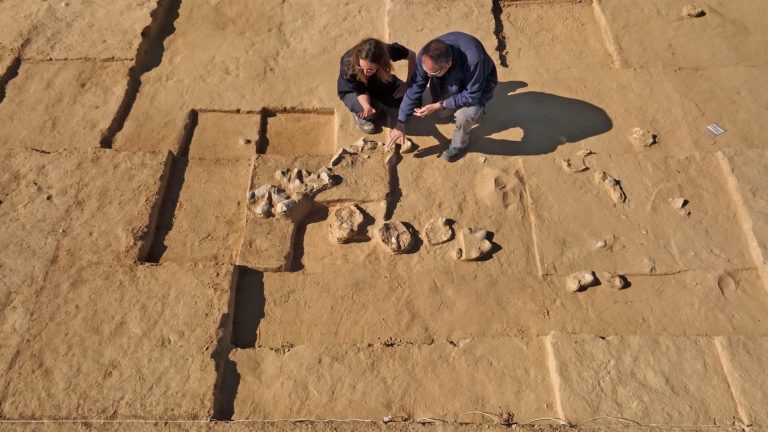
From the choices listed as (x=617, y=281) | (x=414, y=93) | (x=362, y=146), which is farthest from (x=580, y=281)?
(x=362, y=146)

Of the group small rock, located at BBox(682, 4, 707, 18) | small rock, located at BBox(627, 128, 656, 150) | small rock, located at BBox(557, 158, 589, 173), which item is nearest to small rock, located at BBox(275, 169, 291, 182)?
small rock, located at BBox(557, 158, 589, 173)

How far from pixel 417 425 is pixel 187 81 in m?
3.65

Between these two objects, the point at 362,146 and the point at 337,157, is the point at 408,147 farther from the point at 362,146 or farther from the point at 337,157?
the point at 337,157

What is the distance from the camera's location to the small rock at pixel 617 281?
3334mm

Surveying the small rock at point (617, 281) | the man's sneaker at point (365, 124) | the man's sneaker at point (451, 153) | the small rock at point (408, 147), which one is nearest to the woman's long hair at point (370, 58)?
the man's sneaker at point (365, 124)

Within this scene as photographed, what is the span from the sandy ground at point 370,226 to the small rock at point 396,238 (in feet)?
0.16

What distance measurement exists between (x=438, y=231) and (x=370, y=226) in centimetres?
51

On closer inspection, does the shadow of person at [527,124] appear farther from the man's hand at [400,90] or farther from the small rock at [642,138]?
the man's hand at [400,90]

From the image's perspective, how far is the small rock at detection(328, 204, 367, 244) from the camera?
3.53m

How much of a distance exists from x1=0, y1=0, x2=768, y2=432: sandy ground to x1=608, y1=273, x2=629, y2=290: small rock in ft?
0.17

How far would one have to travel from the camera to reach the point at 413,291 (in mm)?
3387

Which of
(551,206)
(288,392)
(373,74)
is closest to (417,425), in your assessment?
(288,392)

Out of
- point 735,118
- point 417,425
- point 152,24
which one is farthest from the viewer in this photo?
point 152,24

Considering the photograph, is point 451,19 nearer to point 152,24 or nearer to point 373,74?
point 373,74
